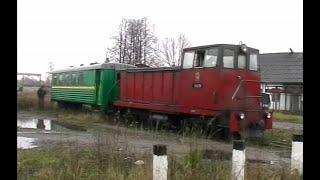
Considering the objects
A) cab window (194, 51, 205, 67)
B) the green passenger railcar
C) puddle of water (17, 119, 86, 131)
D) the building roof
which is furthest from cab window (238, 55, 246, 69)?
the building roof

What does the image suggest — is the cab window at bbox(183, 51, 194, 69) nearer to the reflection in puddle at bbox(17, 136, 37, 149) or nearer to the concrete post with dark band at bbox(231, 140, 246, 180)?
the reflection in puddle at bbox(17, 136, 37, 149)

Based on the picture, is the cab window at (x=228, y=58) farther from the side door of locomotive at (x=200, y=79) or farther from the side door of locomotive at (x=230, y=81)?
the side door of locomotive at (x=200, y=79)

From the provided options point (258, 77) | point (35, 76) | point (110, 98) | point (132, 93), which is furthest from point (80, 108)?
point (35, 76)

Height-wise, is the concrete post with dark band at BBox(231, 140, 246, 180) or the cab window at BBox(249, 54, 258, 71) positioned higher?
the cab window at BBox(249, 54, 258, 71)

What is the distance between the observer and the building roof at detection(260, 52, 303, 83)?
41.8 meters

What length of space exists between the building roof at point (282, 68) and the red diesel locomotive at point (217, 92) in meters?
25.6

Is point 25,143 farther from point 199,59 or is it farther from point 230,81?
point 230,81

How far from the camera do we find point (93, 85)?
931 inches

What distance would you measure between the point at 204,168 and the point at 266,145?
8.02 m

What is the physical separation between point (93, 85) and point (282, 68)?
2524 centimetres

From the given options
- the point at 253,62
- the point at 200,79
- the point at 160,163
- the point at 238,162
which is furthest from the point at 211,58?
the point at 160,163

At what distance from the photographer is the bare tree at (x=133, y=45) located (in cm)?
4488

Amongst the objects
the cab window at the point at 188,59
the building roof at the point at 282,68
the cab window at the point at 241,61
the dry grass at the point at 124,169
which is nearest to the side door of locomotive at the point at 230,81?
the cab window at the point at 241,61
